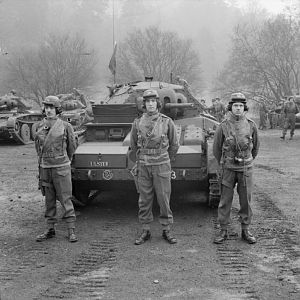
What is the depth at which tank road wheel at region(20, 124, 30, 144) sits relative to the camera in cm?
1950

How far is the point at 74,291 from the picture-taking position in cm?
468

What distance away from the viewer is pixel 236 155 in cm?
609

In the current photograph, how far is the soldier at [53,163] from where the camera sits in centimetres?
635

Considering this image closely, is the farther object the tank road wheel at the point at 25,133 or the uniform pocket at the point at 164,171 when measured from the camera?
the tank road wheel at the point at 25,133

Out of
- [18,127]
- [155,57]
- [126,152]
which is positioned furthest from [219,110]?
[155,57]

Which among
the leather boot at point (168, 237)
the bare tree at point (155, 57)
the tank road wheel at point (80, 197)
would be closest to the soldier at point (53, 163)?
the leather boot at point (168, 237)

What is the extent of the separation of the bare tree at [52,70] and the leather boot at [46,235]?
3201 cm

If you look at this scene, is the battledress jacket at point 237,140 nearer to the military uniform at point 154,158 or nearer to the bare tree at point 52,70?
the military uniform at point 154,158

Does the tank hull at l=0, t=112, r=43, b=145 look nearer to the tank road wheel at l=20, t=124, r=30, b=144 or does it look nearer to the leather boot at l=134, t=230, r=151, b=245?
the tank road wheel at l=20, t=124, r=30, b=144

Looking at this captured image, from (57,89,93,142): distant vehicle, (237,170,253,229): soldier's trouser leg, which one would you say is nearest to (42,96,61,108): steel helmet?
(237,170,253,229): soldier's trouser leg

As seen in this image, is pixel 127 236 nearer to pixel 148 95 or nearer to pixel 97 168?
Result: pixel 97 168

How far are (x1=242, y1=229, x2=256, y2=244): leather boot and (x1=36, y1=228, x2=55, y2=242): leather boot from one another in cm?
226

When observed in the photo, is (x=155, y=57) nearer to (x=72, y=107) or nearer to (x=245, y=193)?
(x=72, y=107)

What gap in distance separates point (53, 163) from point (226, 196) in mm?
2063
